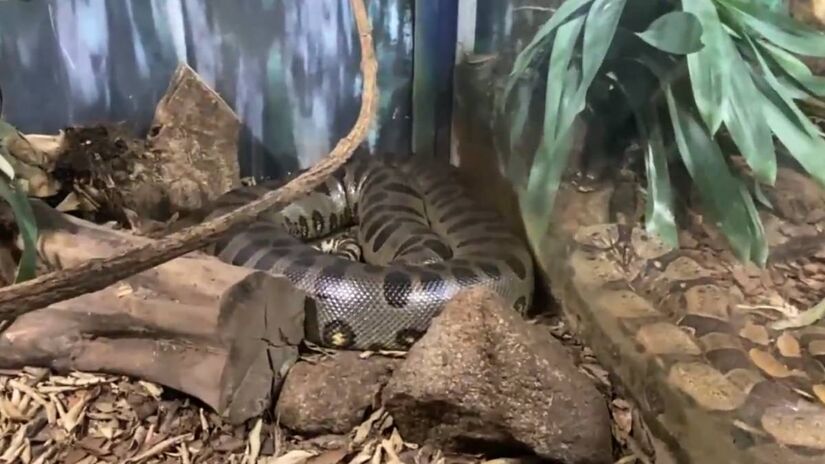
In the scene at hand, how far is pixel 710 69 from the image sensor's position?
73.9 inches

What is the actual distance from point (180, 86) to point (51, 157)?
18.5 inches

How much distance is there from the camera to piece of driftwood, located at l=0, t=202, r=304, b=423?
6.83 feet

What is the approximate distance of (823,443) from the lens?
1484 millimetres

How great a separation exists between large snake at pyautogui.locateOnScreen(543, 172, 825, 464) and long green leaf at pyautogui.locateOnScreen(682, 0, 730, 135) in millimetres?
350

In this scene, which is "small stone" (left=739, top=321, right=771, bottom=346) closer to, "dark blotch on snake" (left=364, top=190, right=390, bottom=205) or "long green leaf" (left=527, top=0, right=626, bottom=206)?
"long green leaf" (left=527, top=0, right=626, bottom=206)

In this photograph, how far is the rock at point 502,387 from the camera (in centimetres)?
198

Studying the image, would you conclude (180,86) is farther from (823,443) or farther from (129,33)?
(823,443)

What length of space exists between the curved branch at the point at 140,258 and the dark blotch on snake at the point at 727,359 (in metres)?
0.82

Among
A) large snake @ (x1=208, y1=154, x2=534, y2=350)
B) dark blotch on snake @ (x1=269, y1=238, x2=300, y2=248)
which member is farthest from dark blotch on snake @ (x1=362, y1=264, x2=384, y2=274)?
dark blotch on snake @ (x1=269, y1=238, x2=300, y2=248)

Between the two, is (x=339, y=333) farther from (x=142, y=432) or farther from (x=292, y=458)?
(x=142, y=432)

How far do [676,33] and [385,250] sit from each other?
1.48 m

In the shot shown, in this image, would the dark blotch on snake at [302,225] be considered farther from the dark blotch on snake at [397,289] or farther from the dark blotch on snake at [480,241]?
the dark blotch on snake at [397,289]

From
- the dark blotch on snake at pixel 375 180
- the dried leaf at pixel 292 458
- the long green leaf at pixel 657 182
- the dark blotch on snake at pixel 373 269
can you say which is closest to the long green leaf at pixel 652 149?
the long green leaf at pixel 657 182

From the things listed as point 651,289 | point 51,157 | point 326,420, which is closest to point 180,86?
point 51,157
